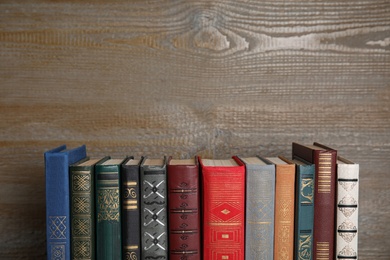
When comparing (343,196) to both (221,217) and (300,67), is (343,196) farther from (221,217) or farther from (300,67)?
(300,67)

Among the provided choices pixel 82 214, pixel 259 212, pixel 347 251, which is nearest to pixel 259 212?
pixel 259 212

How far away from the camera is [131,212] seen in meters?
0.87

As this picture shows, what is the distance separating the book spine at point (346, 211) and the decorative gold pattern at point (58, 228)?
1.83 feet

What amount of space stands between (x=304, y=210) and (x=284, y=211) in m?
0.04

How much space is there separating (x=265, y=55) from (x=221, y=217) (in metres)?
0.46

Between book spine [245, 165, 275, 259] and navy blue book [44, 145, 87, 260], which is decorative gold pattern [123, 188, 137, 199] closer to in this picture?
navy blue book [44, 145, 87, 260]

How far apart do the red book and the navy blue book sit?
0.89ft

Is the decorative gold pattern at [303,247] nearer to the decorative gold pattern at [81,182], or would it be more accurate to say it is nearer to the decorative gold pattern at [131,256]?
the decorative gold pattern at [131,256]

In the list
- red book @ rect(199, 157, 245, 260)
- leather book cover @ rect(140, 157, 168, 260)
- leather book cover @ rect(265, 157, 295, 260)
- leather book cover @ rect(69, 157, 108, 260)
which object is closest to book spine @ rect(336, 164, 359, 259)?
leather book cover @ rect(265, 157, 295, 260)

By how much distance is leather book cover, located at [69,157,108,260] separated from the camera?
86cm

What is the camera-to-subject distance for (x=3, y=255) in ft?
3.68

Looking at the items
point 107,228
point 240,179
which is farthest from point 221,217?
point 107,228

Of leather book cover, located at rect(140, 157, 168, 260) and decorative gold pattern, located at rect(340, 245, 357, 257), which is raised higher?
leather book cover, located at rect(140, 157, 168, 260)

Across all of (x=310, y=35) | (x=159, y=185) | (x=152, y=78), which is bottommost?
(x=159, y=185)
